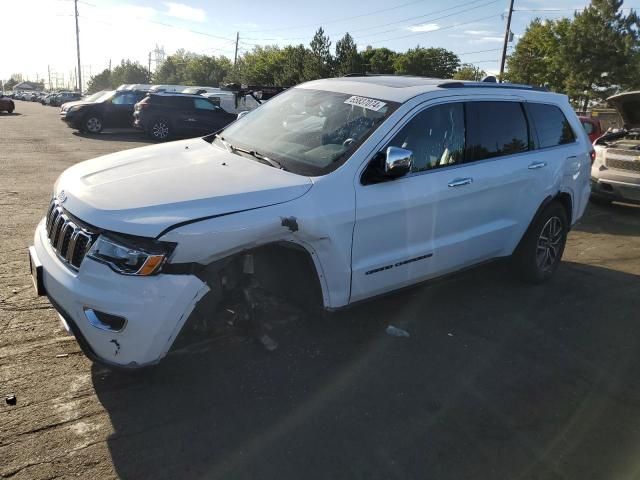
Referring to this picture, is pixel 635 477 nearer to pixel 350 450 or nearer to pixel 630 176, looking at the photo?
pixel 350 450

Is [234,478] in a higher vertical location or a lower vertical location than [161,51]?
lower

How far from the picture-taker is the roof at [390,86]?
3918 millimetres

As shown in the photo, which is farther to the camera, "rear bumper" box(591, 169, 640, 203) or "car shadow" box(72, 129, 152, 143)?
"car shadow" box(72, 129, 152, 143)

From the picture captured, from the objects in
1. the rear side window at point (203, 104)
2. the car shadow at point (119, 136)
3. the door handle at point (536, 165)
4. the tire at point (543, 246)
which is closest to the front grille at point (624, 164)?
the tire at point (543, 246)

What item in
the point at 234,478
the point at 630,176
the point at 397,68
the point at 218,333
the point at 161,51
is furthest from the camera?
the point at 161,51

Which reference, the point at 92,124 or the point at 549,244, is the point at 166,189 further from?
the point at 92,124

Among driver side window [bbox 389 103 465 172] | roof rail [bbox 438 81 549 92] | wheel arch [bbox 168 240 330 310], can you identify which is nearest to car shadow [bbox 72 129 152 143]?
roof rail [bbox 438 81 549 92]

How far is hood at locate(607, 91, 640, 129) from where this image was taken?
827 cm

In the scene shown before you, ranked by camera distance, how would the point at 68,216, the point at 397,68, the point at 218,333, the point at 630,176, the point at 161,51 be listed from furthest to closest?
the point at 161,51, the point at 397,68, the point at 630,176, the point at 218,333, the point at 68,216

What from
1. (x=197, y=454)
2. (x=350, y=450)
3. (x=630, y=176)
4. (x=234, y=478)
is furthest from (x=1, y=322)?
(x=630, y=176)

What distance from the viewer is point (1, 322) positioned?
12.5 feet

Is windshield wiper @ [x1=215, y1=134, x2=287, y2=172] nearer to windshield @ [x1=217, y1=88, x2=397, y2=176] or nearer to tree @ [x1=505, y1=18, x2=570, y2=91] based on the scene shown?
windshield @ [x1=217, y1=88, x2=397, y2=176]

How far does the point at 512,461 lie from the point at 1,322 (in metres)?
3.45

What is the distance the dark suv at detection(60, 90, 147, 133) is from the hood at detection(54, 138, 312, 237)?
17.2 metres
